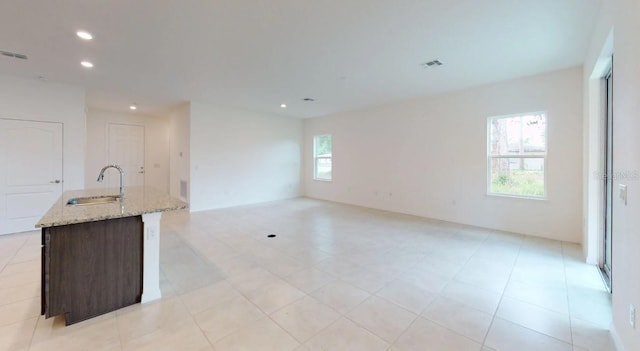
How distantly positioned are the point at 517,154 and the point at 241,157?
6182mm

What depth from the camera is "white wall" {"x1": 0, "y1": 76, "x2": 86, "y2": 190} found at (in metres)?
4.23

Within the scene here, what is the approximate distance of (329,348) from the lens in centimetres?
173

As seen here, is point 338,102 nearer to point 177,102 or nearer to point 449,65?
point 449,65

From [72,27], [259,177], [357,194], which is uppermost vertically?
[72,27]

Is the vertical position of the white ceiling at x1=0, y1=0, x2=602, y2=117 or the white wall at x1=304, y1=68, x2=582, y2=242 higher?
the white ceiling at x1=0, y1=0, x2=602, y2=117

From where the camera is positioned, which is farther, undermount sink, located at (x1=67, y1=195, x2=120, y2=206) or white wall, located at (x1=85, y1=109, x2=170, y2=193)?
white wall, located at (x1=85, y1=109, x2=170, y2=193)

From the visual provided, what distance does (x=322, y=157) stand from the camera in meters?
8.35

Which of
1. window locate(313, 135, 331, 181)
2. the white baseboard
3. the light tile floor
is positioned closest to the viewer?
Result: the white baseboard

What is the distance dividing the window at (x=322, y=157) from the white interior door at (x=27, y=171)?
19.6ft

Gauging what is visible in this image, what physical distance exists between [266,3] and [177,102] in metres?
4.79

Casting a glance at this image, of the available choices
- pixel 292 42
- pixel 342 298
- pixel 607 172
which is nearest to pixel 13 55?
pixel 292 42

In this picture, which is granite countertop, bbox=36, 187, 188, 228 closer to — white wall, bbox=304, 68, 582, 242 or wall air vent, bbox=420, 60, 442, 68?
wall air vent, bbox=420, 60, 442, 68

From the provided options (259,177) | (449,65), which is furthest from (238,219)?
(449,65)

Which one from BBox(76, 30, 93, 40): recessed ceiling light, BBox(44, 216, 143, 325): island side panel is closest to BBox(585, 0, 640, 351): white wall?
BBox(44, 216, 143, 325): island side panel
